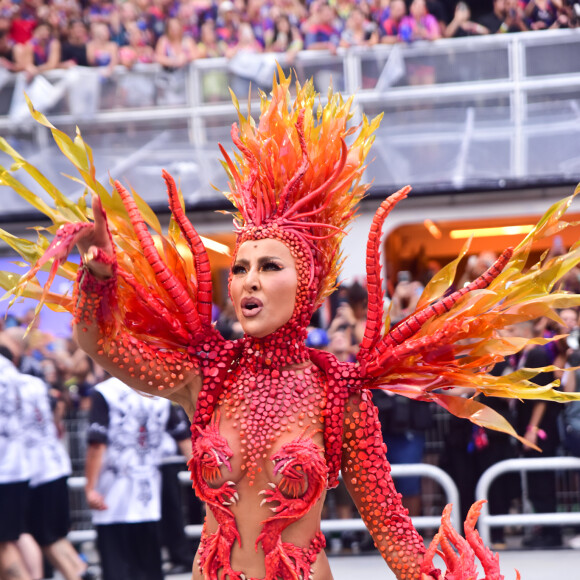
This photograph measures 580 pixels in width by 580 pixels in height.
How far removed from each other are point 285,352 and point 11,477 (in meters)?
3.07

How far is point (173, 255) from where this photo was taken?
9.11ft

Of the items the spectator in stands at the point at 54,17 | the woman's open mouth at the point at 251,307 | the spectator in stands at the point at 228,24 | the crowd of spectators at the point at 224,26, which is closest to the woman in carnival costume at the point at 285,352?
the woman's open mouth at the point at 251,307

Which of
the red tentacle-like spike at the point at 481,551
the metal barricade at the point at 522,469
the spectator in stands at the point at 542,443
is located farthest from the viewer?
the spectator in stands at the point at 542,443

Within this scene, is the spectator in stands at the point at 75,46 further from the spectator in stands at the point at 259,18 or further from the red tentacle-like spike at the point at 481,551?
the red tentacle-like spike at the point at 481,551

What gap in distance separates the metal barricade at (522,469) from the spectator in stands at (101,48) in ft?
18.4

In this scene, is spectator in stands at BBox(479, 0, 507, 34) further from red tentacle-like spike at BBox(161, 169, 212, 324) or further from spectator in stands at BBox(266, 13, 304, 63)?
red tentacle-like spike at BBox(161, 169, 212, 324)

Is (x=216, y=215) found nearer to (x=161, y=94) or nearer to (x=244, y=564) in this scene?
(x=161, y=94)

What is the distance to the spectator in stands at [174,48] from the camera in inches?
350

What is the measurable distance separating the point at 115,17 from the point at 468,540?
840 centimetres

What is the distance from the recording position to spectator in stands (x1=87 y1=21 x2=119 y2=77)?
30.5 feet

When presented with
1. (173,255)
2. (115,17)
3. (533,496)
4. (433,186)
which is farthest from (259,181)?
(115,17)

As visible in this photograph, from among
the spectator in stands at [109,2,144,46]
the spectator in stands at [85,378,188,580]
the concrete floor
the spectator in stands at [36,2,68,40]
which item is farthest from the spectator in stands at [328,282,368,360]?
the spectator in stands at [36,2,68,40]

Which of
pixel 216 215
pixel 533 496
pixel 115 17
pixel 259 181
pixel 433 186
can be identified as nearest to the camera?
pixel 259 181

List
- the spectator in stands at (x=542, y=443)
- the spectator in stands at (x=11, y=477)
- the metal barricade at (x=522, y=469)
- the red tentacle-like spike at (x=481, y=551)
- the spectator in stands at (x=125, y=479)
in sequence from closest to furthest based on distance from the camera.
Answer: the red tentacle-like spike at (x=481, y=551)
the spectator in stands at (x=125, y=479)
the spectator in stands at (x=11, y=477)
the metal barricade at (x=522, y=469)
the spectator in stands at (x=542, y=443)
